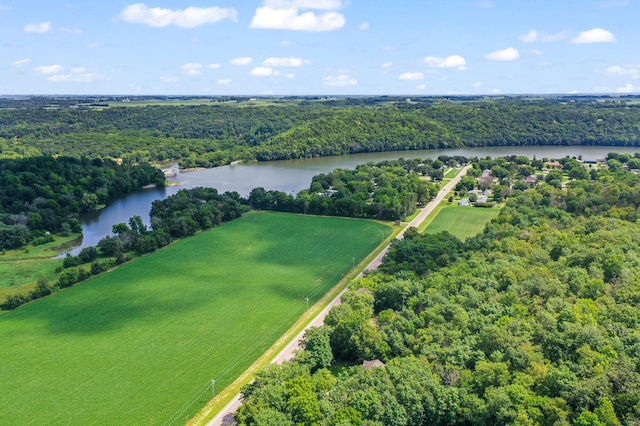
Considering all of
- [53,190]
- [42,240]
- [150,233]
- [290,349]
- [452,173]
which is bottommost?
[290,349]

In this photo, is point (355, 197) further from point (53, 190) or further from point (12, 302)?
point (53, 190)

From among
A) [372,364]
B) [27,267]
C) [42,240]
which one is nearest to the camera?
[372,364]

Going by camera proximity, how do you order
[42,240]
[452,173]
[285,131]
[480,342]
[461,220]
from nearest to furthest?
[480,342]
[42,240]
[461,220]
[452,173]
[285,131]

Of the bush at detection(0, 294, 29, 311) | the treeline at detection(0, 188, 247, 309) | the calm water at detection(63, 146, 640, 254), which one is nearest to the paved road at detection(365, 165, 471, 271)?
the treeline at detection(0, 188, 247, 309)

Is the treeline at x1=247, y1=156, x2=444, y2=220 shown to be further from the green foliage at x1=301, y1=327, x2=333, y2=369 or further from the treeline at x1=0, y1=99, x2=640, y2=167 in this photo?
the treeline at x1=0, y1=99, x2=640, y2=167

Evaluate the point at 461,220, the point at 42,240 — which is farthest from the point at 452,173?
the point at 42,240

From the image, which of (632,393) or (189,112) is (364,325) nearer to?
(632,393)

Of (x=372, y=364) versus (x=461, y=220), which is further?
(x=461, y=220)

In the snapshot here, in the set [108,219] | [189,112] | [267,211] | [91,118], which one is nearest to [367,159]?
[267,211]
